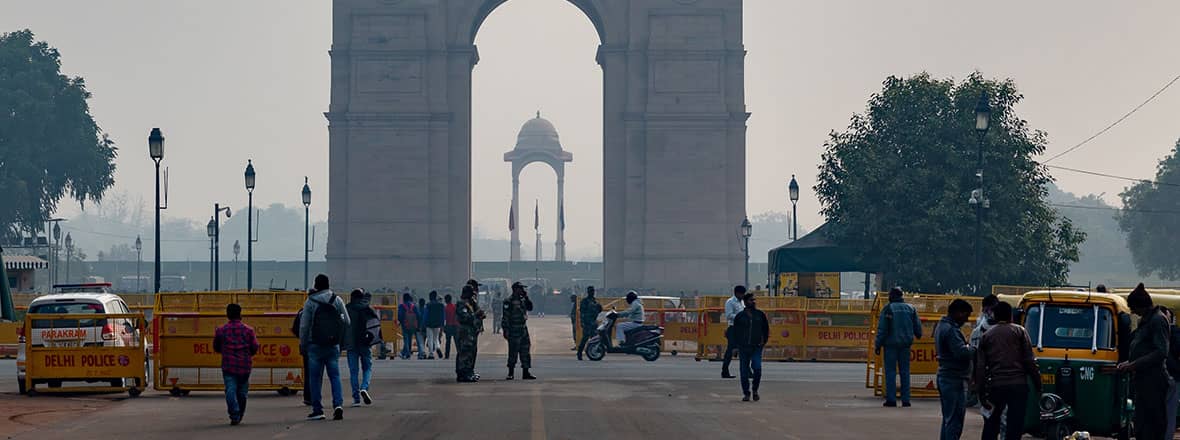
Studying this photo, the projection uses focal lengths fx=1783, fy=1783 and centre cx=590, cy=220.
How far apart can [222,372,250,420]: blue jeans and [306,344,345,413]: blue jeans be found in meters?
0.79

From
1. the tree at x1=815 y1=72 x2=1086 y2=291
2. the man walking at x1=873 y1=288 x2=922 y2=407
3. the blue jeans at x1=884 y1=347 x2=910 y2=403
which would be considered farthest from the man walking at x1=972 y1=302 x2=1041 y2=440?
the tree at x1=815 y1=72 x2=1086 y2=291

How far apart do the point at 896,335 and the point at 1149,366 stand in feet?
23.4

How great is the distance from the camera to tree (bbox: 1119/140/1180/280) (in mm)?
111812

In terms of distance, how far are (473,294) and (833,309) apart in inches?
489

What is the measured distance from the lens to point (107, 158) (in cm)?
9550

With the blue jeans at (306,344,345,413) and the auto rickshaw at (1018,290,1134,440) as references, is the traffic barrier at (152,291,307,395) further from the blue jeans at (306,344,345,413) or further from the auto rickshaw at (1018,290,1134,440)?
the auto rickshaw at (1018,290,1134,440)

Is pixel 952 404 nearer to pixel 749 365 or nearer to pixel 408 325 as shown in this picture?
pixel 749 365

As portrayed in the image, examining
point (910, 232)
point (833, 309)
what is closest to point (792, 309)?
point (833, 309)

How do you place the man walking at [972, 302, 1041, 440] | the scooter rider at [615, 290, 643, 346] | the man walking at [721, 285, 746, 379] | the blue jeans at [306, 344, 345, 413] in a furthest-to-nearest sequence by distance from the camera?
1. the scooter rider at [615, 290, 643, 346]
2. the man walking at [721, 285, 746, 379]
3. the blue jeans at [306, 344, 345, 413]
4. the man walking at [972, 302, 1041, 440]

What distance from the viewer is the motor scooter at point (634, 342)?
37938 mm

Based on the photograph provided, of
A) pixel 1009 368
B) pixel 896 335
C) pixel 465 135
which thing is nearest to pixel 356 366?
pixel 896 335

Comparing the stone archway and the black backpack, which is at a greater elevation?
the stone archway

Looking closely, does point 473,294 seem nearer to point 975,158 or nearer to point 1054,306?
point 1054,306

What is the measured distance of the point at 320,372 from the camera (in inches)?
838
